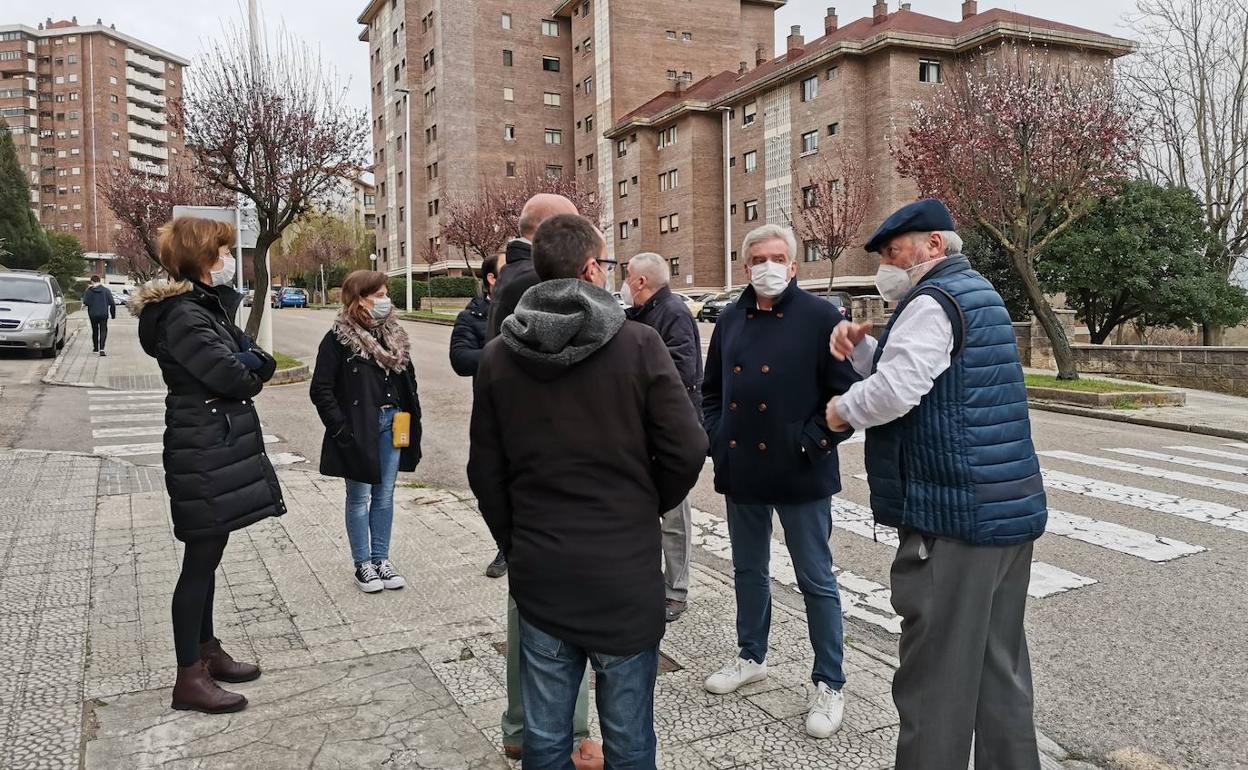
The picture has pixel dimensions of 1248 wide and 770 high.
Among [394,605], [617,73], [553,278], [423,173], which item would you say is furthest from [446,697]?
[423,173]

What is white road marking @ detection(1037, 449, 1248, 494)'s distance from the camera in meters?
8.64

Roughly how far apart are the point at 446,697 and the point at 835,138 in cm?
4218

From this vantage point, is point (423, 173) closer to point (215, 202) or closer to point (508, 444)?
point (215, 202)

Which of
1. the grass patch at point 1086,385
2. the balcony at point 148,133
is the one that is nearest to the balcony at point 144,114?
the balcony at point 148,133

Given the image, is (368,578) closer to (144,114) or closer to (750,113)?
(750,113)

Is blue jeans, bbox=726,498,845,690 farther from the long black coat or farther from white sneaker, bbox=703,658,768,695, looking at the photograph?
the long black coat

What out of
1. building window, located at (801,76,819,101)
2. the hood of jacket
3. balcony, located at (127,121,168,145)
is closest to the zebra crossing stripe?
the hood of jacket

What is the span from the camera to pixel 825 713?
3.51 meters

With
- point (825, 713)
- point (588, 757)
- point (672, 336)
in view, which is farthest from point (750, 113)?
point (588, 757)

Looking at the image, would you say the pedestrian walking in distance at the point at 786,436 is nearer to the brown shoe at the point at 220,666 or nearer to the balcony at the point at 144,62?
the brown shoe at the point at 220,666

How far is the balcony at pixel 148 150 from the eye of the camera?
115m

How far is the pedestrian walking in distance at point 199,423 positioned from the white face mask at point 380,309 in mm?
1476

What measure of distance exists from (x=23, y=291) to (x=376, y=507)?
62.5 ft

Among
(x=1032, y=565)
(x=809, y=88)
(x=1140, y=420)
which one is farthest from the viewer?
(x=809, y=88)
